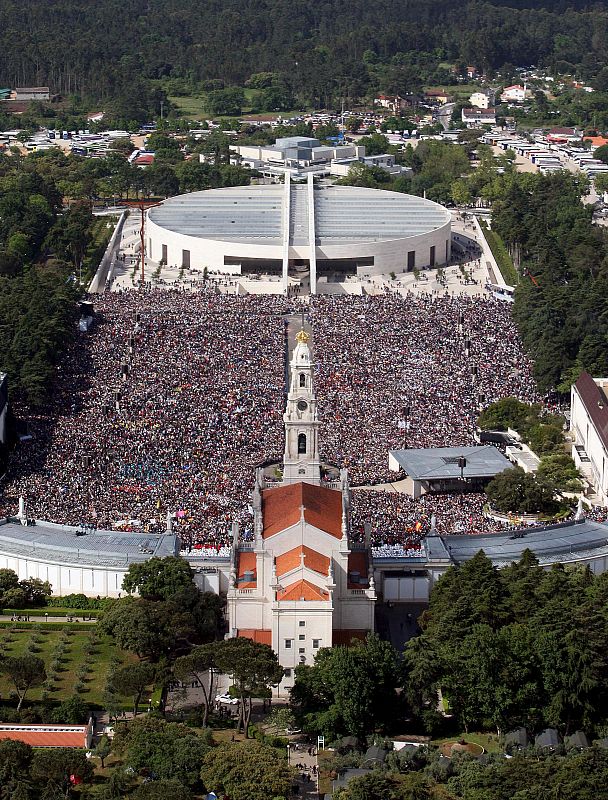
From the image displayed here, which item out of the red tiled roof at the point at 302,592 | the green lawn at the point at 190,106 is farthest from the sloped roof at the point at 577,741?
the green lawn at the point at 190,106

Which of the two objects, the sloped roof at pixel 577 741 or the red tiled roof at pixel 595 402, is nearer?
the sloped roof at pixel 577 741

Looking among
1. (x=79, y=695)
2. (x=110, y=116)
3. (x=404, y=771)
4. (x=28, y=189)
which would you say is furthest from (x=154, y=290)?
(x=110, y=116)

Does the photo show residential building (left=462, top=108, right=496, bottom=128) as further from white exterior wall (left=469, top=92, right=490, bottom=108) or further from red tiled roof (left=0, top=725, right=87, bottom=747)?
red tiled roof (left=0, top=725, right=87, bottom=747)

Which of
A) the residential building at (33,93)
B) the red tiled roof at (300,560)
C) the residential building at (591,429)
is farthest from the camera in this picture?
the residential building at (33,93)

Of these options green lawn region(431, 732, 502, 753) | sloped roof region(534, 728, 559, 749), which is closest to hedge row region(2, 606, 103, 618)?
green lawn region(431, 732, 502, 753)

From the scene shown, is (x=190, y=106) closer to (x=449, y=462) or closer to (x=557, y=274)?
(x=557, y=274)

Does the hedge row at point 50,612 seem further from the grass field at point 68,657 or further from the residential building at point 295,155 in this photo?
the residential building at point 295,155
